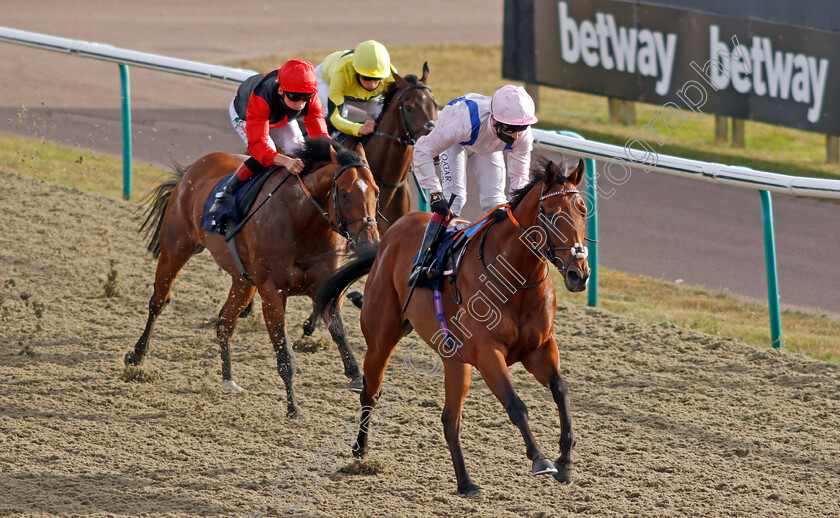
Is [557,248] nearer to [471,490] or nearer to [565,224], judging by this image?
[565,224]

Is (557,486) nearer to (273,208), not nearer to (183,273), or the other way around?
(273,208)

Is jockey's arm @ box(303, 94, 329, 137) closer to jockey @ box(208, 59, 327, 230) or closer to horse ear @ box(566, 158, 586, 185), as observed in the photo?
jockey @ box(208, 59, 327, 230)

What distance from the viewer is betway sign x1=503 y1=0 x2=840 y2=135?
9867 mm

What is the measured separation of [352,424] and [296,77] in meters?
1.89

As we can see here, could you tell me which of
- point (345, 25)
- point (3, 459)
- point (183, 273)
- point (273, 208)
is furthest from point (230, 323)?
point (345, 25)

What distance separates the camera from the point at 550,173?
13.5ft

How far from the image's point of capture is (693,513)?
4402 millimetres

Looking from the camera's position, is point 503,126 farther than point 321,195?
No

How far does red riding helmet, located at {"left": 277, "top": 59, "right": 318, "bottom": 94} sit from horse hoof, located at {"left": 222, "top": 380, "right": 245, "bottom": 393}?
1.68 metres

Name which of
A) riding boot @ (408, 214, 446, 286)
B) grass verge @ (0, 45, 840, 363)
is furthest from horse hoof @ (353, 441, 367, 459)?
grass verge @ (0, 45, 840, 363)

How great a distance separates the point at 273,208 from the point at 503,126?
150 cm

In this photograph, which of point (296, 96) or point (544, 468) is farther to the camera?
point (296, 96)

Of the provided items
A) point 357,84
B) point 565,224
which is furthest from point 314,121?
point 565,224

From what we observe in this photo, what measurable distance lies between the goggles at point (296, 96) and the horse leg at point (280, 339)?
102cm
